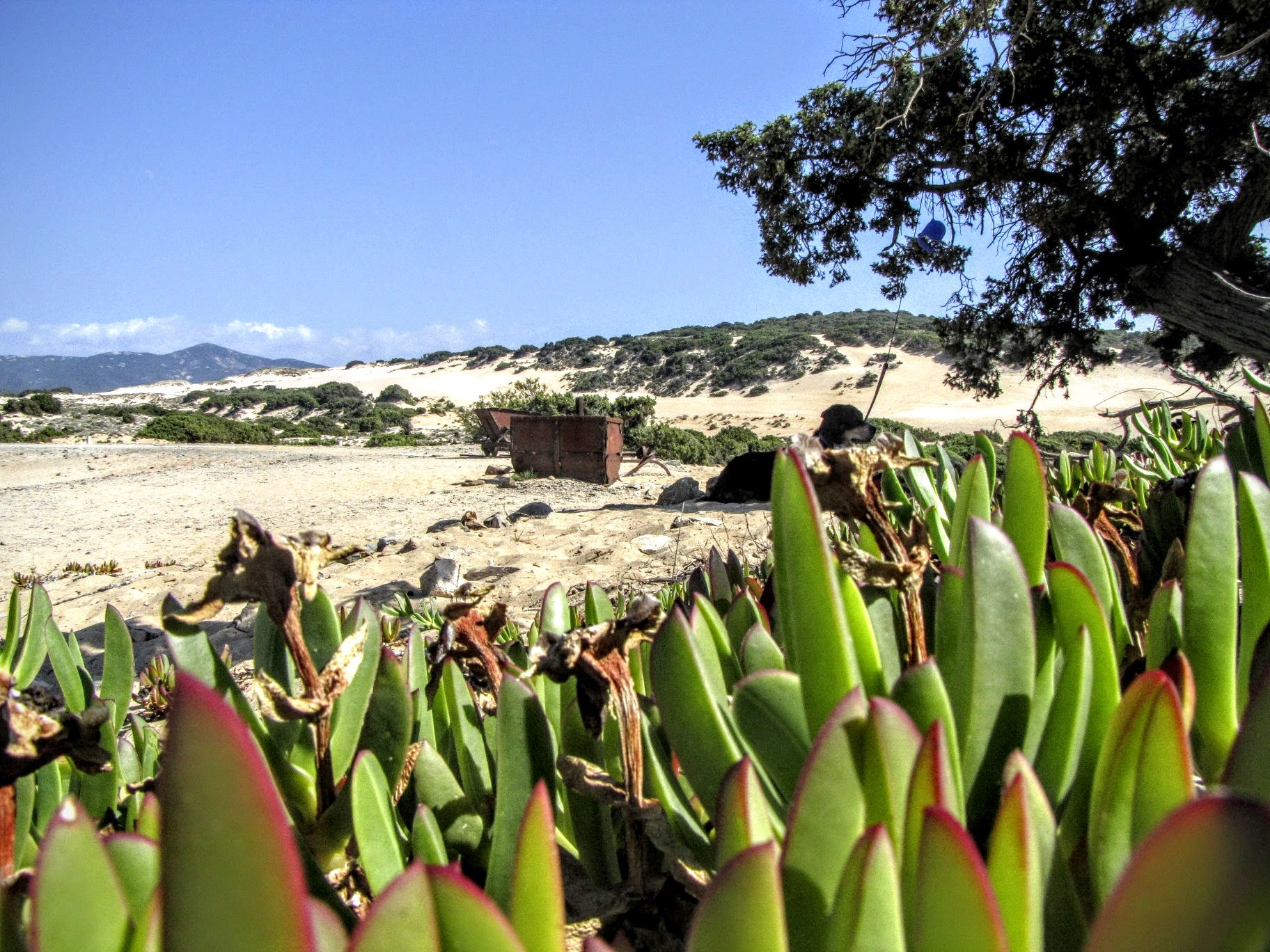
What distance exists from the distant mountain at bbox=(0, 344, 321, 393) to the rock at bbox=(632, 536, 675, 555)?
128 meters

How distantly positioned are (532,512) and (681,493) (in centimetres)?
207

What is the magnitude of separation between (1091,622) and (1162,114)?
40.4 feet

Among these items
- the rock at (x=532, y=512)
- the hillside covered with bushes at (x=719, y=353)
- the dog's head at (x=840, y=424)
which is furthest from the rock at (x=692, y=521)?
the hillside covered with bushes at (x=719, y=353)

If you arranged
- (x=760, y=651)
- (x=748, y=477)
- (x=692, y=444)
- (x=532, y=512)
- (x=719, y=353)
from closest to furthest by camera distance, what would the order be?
(x=760, y=651)
(x=532, y=512)
(x=748, y=477)
(x=692, y=444)
(x=719, y=353)

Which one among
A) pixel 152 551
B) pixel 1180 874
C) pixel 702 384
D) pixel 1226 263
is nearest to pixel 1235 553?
pixel 1180 874

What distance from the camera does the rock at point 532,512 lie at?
760cm

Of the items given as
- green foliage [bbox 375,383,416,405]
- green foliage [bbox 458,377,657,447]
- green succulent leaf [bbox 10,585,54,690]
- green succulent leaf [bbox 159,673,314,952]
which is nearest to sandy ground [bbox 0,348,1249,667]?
green succulent leaf [bbox 10,585,54,690]

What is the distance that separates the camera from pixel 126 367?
138875 millimetres

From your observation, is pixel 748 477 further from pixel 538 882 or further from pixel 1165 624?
pixel 538 882

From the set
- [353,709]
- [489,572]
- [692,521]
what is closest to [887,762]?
[353,709]

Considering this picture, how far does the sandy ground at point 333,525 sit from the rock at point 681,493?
0.34 metres

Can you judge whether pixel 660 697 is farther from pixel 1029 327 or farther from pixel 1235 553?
pixel 1029 327

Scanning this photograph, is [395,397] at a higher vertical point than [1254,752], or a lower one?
lower

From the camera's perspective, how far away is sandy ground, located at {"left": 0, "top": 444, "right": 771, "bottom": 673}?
199 inches
